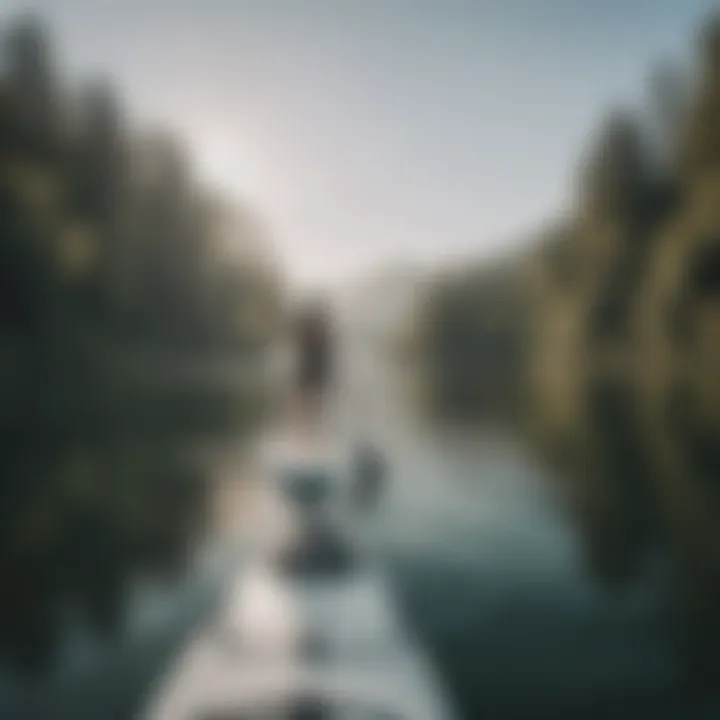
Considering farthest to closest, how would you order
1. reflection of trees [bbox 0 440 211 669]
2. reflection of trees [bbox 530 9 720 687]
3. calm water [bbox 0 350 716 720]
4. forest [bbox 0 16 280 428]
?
1. forest [bbox 0 16 280 428]
2. reflection of trees [bbox 530 9 720 687]
3. reflection of trees [bbox 0 440 211 669]
4. calm water [bbox 0 350 716 720]

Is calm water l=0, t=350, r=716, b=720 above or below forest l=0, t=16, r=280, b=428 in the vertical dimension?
below

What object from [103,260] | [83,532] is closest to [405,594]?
[83,532]

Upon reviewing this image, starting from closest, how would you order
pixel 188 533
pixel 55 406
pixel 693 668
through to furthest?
pixel 693 668 → pixel 188 533 → pixel 55 406

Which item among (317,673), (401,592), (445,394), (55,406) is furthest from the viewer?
→ (445,394)

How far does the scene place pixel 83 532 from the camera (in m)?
6.73

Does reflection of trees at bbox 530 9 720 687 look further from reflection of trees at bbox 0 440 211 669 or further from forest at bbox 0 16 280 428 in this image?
forest at bbox 0 16 280 428

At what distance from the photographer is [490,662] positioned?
4473 mm

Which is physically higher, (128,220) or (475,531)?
(128,220)

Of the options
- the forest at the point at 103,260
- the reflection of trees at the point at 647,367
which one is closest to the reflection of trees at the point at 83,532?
the reflection of trees at the point at 647,367

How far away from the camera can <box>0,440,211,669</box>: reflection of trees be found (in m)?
4.98

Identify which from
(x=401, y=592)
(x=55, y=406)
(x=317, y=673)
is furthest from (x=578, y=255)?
(x=317, y=673)

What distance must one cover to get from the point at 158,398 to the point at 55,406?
11.1ft

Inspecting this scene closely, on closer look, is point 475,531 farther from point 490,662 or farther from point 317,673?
point 317,673

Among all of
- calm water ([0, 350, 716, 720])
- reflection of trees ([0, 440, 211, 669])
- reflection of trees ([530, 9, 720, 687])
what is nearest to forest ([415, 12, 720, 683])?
reflection of trees ([530, 9, 720, 687])
